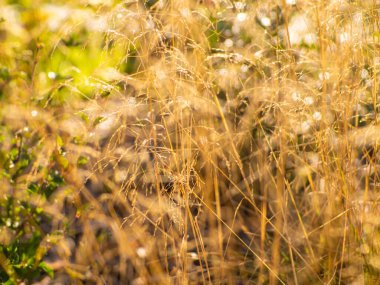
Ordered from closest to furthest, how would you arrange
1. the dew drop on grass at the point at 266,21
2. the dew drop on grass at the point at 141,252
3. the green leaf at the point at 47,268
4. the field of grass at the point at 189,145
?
the field of grass at the point at 189,145 < the green leaf at the point at 47,268 < the dew drop on grass at the point at 141,252 < the dew drop on grass at the point at 266,21

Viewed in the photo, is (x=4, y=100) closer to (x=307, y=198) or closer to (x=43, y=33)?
(x=43, y=33)

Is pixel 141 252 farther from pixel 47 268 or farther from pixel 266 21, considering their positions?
pixel 266 21

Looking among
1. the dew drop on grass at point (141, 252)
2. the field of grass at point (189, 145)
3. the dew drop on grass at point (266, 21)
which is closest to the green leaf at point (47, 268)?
the field of grass at point (189, 145)

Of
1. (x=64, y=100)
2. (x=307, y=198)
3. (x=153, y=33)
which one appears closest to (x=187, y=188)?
(x=153, y=33)

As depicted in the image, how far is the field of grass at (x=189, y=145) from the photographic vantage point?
1715 mm

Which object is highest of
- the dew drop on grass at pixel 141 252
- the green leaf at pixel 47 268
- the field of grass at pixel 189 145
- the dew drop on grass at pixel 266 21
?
the dew drop on grass at pixel 266 21

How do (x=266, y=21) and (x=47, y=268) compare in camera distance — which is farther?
(x=266, y=21)

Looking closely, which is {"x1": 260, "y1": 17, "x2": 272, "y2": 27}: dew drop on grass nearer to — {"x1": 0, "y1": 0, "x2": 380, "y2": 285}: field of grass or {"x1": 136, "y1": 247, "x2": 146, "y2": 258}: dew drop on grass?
{"x1": 0, "y1": 0, "x2": 380, "y2": 285}: field of grass

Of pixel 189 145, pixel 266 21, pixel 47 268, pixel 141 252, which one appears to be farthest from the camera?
pixel 266 21

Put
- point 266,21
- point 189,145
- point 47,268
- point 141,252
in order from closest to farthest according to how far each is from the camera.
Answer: point 189,145 < point 47,268 < point 141,252 < point 266,21

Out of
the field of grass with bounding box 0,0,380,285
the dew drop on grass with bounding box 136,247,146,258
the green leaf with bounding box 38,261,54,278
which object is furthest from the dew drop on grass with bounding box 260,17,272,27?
the green leaf with bounding box 38,261,54,278

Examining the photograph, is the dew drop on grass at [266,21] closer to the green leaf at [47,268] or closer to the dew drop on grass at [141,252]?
the dew drop on grass at [141,252]

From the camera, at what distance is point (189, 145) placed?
1.68 meters

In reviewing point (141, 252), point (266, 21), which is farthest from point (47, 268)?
point (266, 21)
